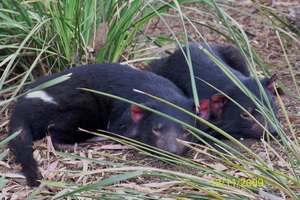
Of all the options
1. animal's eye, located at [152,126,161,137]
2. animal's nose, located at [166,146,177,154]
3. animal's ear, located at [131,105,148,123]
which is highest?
animal's ear, located at [131,105,148,123]

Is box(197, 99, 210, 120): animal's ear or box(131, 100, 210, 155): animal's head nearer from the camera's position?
box(131, 100, 210, 155): animal's head

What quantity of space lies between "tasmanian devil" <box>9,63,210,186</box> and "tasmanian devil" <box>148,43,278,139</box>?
32 cm

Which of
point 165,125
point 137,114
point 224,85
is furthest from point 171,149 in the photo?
point 224,85

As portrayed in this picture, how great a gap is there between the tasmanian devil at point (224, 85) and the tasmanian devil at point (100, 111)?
32cm

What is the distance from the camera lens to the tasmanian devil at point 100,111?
3779 millimetres

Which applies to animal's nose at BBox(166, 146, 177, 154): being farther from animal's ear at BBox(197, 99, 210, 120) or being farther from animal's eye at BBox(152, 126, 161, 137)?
animal's ear at BBox(197, 99, 210, 120)

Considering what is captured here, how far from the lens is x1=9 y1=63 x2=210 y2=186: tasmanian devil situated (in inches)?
149

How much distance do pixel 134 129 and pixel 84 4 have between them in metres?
1.20

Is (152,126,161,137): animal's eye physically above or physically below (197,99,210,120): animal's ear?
below
